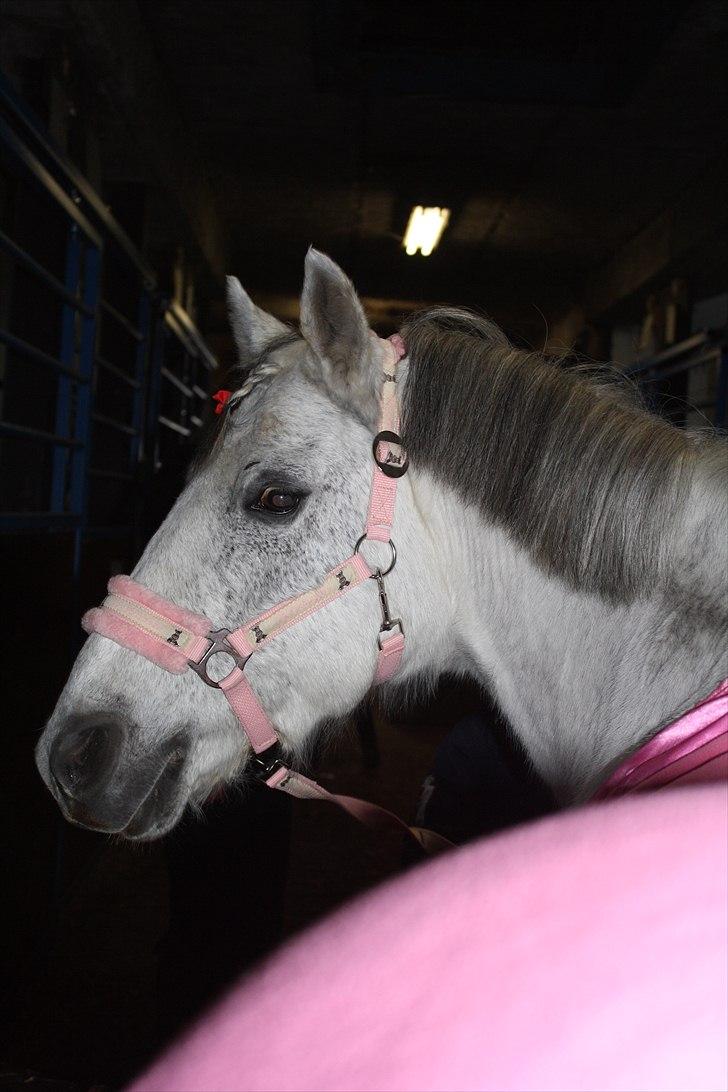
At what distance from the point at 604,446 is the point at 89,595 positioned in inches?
101

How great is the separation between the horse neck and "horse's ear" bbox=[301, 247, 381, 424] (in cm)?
24

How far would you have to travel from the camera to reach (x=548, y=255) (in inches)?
346

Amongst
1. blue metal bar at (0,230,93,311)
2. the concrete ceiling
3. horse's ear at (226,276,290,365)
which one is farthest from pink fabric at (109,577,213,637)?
the concrete ceiling

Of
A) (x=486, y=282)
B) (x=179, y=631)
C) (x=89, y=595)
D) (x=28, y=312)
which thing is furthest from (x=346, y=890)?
(x=486, y=282)

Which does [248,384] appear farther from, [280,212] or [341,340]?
[280,212]

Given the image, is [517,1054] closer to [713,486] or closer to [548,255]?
[713,486]

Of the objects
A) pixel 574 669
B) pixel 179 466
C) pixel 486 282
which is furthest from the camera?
pixel 486 282

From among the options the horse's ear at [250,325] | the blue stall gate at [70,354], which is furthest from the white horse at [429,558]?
the blue stall gate at [70,354]

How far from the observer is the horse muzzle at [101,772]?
1.28 meters

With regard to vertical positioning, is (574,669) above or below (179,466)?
below

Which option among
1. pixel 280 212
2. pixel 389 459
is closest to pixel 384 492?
pixel 389 459

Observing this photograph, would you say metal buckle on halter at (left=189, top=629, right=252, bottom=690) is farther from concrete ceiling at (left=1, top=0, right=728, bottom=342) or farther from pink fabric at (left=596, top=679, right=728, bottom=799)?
concrete ceiling at (left=1, top=0, right=728, bottom=342)

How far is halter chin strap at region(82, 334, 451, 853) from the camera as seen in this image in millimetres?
1315

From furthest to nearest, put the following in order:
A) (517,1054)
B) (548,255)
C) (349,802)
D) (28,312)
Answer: (548,255) < (28,312) < (349,802) < (517,1054)
